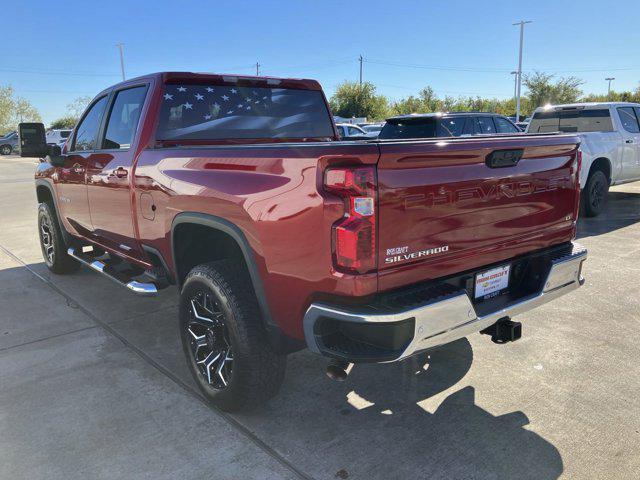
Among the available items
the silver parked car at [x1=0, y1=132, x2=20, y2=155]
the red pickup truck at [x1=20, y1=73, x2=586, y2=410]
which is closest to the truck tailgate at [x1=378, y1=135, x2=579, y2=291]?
the red pickup truck at [x1=20, y1=73, x2=586, y2=410]

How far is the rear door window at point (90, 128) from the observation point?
4.68 metres

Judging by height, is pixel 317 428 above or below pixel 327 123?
below

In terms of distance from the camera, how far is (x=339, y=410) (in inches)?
120

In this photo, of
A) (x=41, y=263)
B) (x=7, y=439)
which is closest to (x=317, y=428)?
(x=7, y=439)

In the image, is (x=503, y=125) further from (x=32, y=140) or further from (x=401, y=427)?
(x=401, y=427)

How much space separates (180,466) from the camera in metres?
2.55

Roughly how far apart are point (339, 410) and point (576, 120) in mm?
8315

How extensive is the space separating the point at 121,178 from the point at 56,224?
7.26 feet

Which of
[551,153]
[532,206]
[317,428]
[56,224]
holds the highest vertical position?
[551,153]

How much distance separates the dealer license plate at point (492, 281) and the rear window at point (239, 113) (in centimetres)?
218

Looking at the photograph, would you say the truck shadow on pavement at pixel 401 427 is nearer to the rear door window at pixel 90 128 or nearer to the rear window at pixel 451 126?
the rear door window at pixel 90 128

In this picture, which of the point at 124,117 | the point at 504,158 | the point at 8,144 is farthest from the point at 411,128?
the point at 8,144

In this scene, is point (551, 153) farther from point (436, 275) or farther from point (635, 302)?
point (635, 302)

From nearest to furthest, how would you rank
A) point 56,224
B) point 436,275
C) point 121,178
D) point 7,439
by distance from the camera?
1. point 436,275
2. point 7,439
3. point 121,178
4. point 56,224
